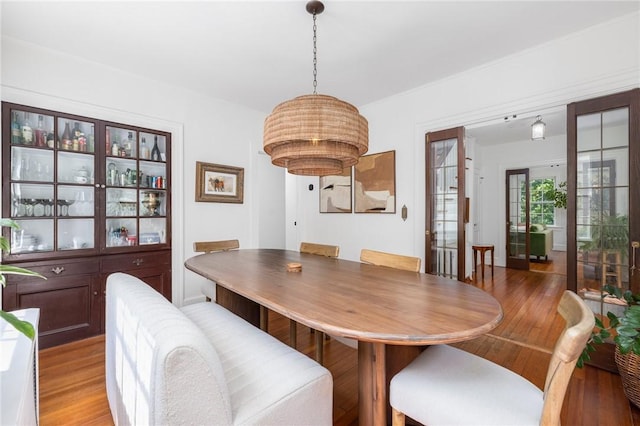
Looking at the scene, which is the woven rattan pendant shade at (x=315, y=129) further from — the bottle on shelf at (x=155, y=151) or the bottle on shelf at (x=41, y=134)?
the bottle on shelf at (x=41, y=134)

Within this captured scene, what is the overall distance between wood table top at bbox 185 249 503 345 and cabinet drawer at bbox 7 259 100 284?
1283 mm

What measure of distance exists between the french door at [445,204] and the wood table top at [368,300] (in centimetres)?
148

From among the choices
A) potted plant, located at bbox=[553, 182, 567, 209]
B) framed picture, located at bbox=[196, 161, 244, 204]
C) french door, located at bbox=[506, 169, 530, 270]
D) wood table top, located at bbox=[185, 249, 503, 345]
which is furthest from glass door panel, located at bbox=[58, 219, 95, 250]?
potted plant, located at bbox=[553, 182, 567, 209]

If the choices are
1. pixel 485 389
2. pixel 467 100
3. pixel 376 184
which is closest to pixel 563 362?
pixel 485 389

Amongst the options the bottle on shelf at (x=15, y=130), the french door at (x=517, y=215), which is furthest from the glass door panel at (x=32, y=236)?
the french door at (x=517, y=215)

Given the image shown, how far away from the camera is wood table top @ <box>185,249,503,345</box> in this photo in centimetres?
100

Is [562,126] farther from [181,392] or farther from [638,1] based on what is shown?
[181,392]

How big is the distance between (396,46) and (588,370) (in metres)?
3.02

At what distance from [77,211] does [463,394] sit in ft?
11.1

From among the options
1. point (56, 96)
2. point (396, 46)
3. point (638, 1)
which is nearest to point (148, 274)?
point (56, 96)

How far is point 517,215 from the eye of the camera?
6.01 metres

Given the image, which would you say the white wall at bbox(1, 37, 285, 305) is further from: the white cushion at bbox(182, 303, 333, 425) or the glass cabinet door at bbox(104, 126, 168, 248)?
the white cushion at bbox(182, 303, 333, 425)

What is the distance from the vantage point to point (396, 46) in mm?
2494

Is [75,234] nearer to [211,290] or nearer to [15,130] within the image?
[15,130]
